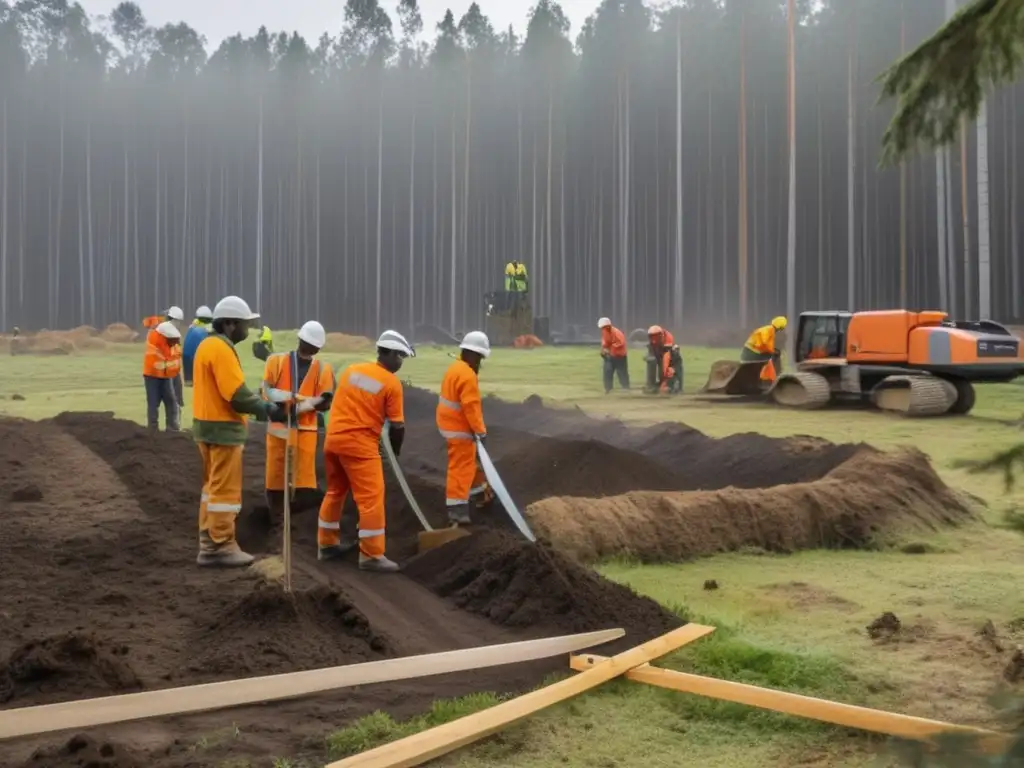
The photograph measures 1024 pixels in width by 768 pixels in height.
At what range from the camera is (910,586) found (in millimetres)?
7586

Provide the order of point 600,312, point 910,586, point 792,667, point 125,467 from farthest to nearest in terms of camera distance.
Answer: point 600,312
point 125,467
point 910,586
point 792,667

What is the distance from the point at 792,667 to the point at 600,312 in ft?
140

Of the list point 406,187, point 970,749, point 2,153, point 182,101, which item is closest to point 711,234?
point 406,187

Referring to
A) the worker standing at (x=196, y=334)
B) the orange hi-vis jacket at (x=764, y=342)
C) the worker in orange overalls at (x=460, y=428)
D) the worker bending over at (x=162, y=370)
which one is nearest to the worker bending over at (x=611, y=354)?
the orange hi-vis jacket at (x=764, y=342)

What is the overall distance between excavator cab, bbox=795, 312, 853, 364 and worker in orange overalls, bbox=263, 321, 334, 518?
12250 millimetres

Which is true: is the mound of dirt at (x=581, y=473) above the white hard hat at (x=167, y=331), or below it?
below

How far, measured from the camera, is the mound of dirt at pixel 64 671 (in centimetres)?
504

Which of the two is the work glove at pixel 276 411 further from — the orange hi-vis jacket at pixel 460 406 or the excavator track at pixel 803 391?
the excavator track at pixel 803 391

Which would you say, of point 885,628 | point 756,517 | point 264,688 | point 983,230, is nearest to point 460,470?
point 756,517

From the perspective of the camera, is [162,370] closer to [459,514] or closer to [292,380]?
[292,380]

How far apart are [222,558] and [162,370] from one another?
7.55 meters

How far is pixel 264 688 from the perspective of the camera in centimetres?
505

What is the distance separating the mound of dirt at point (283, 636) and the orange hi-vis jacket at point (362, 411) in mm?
1695

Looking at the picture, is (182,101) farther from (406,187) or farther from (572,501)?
(572,501)
